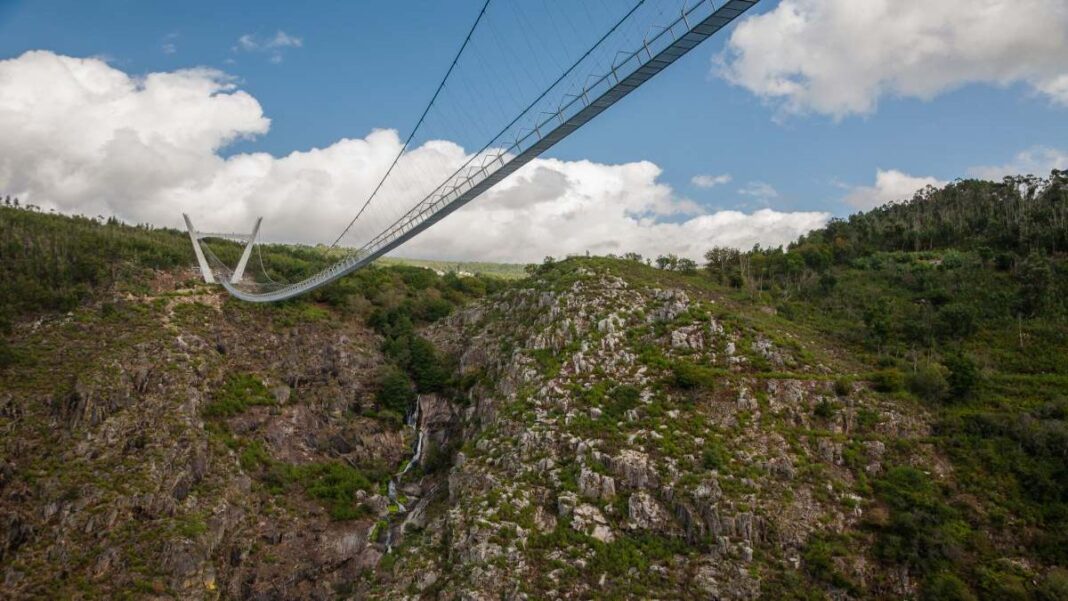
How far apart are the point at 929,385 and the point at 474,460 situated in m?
29.4

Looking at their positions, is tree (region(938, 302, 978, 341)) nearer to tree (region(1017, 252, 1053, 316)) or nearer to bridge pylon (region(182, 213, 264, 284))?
tree (region(1017, 252, 1053, 316))

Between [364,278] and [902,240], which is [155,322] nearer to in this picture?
[364,278]

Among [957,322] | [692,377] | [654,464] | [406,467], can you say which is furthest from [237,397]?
[957,322]

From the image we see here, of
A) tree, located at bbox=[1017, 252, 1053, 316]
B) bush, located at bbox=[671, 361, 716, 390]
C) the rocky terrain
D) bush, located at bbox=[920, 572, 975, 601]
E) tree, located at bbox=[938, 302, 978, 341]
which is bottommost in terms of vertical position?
bush, located at bbox=[920, 572, 975, 601]

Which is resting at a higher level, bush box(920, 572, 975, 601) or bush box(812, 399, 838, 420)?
bush box(812, 399, 838, 420)

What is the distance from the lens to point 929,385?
41438mm

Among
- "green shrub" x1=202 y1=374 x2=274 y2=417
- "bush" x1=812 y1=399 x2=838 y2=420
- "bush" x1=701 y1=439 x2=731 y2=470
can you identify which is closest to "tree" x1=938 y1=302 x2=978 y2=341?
"bush" x1=812 y1=399 x2=838 y2=420

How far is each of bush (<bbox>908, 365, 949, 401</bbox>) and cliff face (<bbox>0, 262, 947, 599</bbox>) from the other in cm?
233

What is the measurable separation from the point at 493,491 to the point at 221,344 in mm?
30650

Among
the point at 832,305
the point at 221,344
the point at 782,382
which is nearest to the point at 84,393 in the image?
the point at 221,344

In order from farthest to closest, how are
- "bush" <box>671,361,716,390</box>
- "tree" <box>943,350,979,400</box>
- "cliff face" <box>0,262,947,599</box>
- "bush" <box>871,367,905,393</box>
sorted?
1. "bush" <box>871,367,905,393</box>
2. "bush" <box>671,361,716,390</box>
3. "tree" <box>943,350,979,400</box>
4. "cliff face" <box>0,262,947,599</box>

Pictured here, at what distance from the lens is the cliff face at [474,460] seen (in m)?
34.2

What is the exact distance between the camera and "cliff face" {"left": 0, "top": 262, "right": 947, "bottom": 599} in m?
34.2

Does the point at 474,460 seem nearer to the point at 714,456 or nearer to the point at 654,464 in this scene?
the point at 654,464
